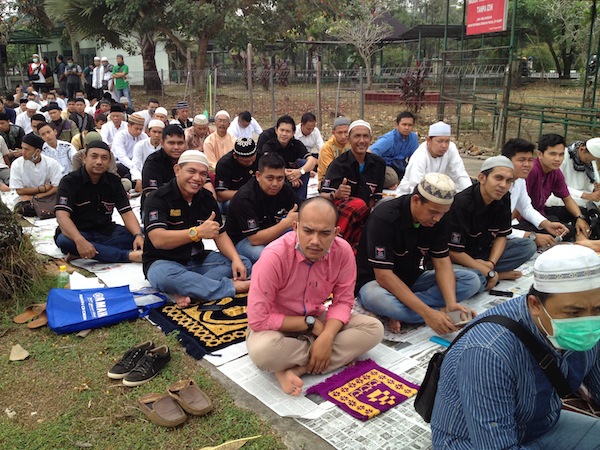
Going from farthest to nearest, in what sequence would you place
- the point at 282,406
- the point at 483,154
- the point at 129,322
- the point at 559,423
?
the point at 483,154 → the point at 129,322 → the point at 282,406 → the point at 559,423

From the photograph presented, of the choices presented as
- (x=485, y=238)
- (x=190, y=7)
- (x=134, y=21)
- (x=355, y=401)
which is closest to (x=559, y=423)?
(x=355, y=401)

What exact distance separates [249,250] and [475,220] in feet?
6.68

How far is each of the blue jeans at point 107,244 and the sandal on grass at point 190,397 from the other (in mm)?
2454

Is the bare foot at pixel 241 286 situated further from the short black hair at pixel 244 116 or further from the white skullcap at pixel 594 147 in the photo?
the short black hair at pixel 244 116

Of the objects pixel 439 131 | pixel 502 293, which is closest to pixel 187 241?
pixel 502 293

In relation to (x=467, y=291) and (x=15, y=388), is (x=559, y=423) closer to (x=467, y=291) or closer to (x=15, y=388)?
(x=467, y=291)

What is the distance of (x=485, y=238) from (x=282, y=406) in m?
2.58

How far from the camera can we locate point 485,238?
15.1ft

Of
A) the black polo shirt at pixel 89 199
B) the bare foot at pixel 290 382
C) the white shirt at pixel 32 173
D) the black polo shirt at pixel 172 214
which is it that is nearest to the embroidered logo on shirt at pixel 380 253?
the bare foot at pixel 290 382

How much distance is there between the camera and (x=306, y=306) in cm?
327

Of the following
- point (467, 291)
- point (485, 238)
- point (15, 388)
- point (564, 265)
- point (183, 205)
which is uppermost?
point (564, 265)

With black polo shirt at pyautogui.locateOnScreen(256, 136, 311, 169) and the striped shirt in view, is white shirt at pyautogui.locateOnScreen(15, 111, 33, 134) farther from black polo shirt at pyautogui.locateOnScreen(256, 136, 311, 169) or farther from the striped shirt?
the striped shirt

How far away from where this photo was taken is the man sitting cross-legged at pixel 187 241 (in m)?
4.22

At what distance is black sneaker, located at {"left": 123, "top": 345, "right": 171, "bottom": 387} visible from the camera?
10.3 feet
